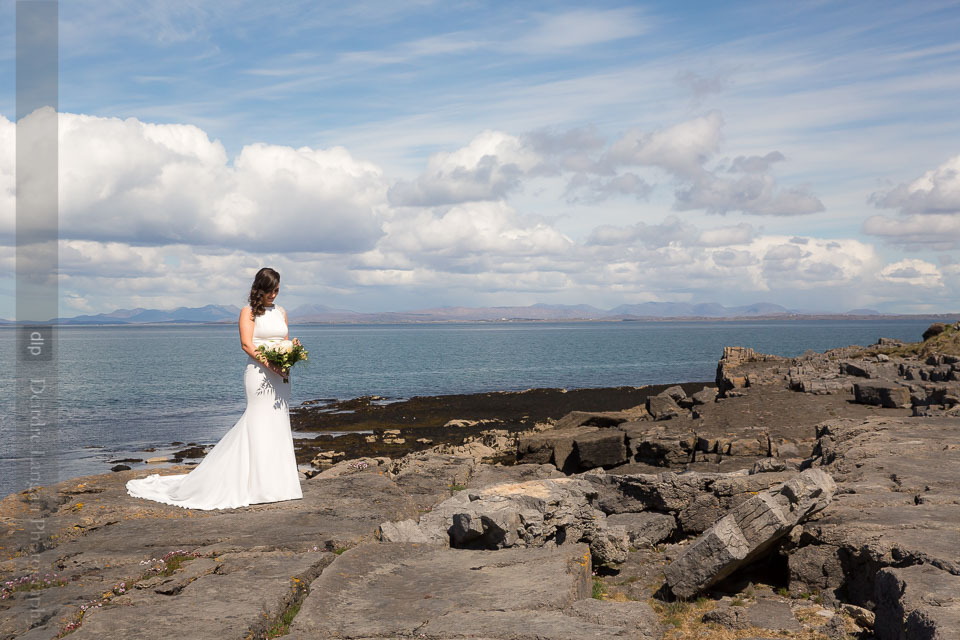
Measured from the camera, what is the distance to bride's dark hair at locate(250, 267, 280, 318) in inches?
396

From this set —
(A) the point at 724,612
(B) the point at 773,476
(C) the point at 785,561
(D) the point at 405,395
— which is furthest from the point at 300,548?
(D) the point at 405,395

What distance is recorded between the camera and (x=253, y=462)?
10133 mm

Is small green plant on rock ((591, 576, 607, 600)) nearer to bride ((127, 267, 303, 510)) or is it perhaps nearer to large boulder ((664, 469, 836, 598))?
large boulder ((664, 469, 836, 598))

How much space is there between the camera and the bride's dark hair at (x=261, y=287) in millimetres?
10055

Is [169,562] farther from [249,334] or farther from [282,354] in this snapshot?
[249,334]

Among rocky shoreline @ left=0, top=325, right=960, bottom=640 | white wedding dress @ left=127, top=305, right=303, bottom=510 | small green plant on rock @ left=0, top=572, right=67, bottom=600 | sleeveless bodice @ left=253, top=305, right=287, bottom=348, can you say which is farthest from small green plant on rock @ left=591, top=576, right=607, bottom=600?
sleeveless bodice @ left=253, top=305, right=287, bottom=348

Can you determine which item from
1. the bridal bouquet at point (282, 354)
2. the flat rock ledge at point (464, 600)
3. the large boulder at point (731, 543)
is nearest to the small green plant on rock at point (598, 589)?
the flat rock ledge at point (464, 600)

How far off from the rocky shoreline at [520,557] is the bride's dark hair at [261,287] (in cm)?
280

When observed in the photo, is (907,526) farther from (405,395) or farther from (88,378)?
(88,378)

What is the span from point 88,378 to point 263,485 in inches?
2596

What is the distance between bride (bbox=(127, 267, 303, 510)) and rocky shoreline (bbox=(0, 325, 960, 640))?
0.36m

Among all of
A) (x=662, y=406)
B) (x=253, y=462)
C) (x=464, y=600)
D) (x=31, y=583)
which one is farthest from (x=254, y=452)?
(x=662, y=406)

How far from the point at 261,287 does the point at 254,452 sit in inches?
92.4

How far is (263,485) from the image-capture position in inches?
398
